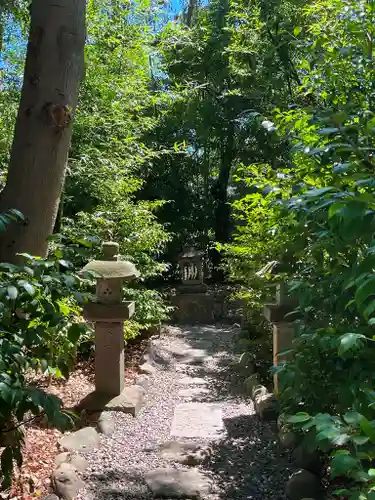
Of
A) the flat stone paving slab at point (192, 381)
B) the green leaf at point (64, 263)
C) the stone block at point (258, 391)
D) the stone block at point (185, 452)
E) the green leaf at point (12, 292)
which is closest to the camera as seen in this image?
the green leaf at point (12, 292)

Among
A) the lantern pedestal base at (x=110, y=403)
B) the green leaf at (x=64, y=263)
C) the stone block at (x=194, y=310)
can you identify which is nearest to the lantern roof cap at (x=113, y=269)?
the lantern pedestal base at (x=110, y=403)

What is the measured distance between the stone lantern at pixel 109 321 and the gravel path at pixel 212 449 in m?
0.29

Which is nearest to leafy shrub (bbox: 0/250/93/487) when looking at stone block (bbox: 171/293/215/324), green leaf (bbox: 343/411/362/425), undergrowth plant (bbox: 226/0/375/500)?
undergrowth plant (bbox: 226/0/375/500)

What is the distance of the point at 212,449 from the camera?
328cm

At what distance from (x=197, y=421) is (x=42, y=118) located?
2.73 meters

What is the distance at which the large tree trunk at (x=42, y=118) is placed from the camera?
70.0 inches

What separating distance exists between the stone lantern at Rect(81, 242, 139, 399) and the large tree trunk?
2185mm

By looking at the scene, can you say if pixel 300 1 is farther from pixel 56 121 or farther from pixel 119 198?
pixel 56 121

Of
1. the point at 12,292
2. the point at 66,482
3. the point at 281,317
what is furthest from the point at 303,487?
the point at 12,292

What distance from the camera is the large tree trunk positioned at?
1.78m

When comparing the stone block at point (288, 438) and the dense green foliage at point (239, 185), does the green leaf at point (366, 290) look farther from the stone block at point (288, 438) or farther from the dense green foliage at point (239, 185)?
the stone block at point (288, 438)

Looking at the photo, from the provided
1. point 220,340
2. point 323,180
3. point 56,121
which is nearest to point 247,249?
point 220,340

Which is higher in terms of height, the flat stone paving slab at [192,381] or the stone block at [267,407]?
the stone block at [267,407]

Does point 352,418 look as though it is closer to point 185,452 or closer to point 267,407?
point 185,452
